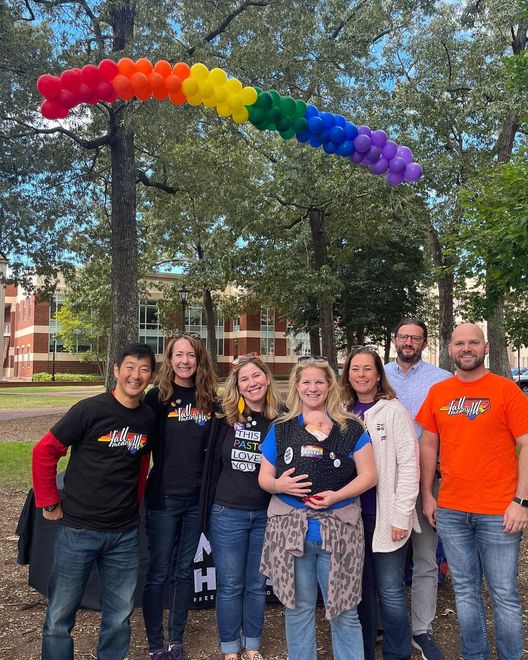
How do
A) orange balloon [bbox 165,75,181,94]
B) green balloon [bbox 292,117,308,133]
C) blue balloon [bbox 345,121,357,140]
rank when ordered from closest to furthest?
orange balloon [bbox 165,75,181,94] → green balloon [bbox 292,117,308,133] → blue balloon [bbox 345,121,357,140]

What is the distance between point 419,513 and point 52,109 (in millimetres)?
5038

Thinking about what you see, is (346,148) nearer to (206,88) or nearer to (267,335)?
(206,88)

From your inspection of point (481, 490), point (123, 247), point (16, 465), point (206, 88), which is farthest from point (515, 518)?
point (123, 247)

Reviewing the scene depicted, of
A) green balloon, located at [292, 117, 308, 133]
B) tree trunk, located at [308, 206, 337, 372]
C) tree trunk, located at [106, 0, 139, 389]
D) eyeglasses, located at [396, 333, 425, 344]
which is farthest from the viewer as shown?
Result: tree trunk, located at [308, 206, 337, 372]

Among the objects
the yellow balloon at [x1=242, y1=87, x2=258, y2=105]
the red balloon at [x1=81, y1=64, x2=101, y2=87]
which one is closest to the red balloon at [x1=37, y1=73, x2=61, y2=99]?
the red balloon at [x1=81, y1=64, x2=101, y2=87]

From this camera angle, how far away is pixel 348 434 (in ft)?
9.79

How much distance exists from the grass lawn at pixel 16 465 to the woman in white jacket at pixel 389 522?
6264 mm

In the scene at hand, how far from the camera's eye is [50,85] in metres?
5.72

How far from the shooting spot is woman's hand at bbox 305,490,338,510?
286 centimetres

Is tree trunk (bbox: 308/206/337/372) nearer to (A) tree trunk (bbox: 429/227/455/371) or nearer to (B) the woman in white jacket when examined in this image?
(A) tree trunk (bbox: 429/227/455/371)

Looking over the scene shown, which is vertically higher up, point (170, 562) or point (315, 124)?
point (315, 124)

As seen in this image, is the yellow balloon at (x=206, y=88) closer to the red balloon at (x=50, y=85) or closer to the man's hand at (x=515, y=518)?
the red balloon at (x=50, y=85)

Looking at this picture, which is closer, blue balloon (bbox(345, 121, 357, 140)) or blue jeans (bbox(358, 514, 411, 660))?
blue jeans (bbox(358, 514, 411, 660))

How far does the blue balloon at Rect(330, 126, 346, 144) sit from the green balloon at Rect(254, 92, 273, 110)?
2.32ft
